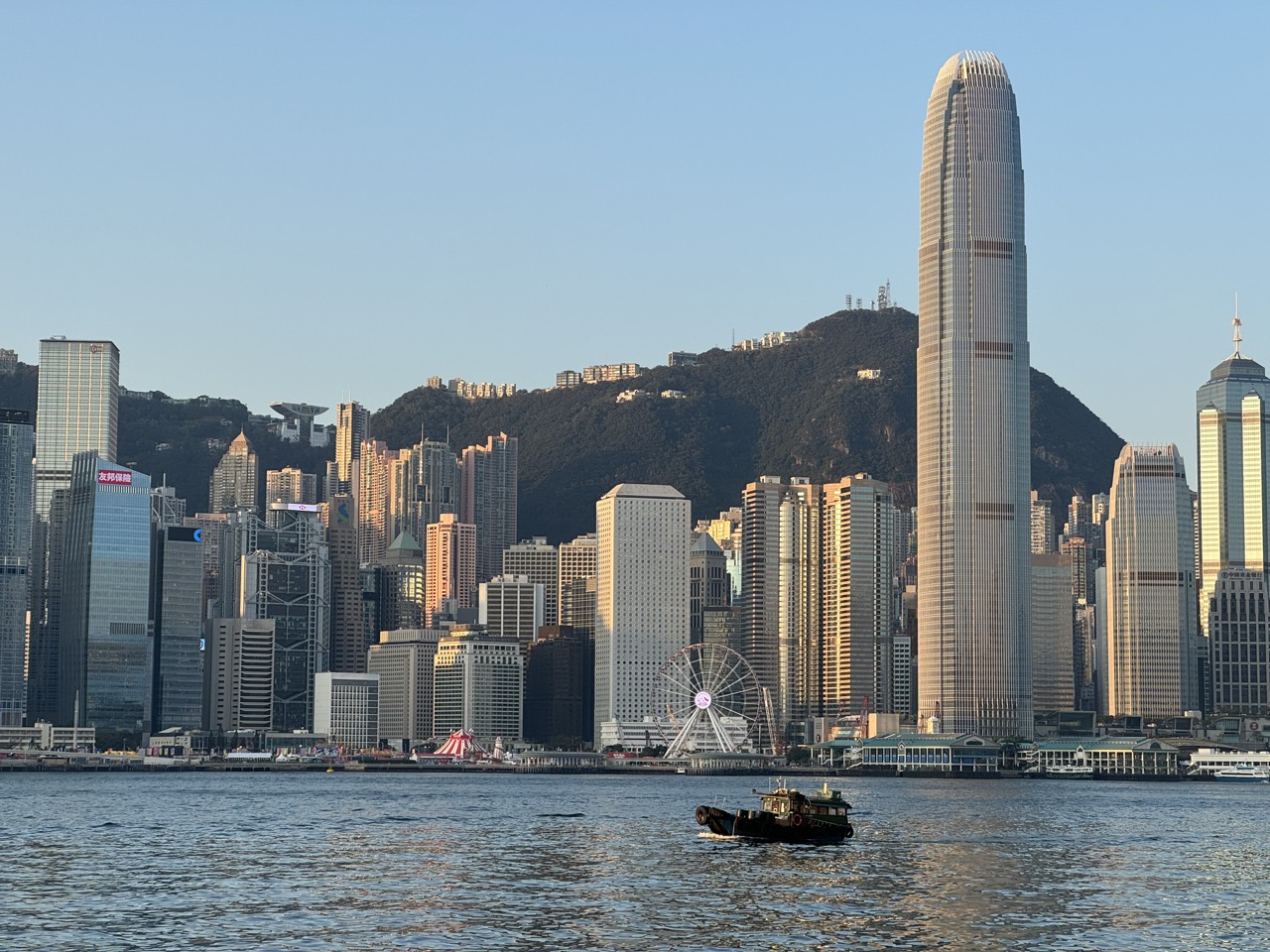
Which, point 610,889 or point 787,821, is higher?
point 787,821

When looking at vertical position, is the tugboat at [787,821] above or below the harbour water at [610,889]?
above

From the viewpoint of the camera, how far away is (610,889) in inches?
4240

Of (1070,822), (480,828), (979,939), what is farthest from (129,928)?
(1070,822)

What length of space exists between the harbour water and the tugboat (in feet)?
8.23

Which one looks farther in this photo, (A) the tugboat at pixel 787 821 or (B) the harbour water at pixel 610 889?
(A) the tugboat at pixel 787 821

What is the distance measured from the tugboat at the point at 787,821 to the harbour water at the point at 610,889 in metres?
2.51

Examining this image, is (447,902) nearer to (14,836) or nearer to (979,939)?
(979,939)

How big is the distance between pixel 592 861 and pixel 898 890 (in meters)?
25.0

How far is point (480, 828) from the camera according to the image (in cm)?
16350

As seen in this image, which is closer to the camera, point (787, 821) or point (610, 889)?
point (610, 889)

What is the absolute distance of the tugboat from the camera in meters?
139

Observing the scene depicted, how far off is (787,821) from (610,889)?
32.8m

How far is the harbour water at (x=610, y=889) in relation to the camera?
3465 inches

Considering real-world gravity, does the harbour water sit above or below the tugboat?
below
